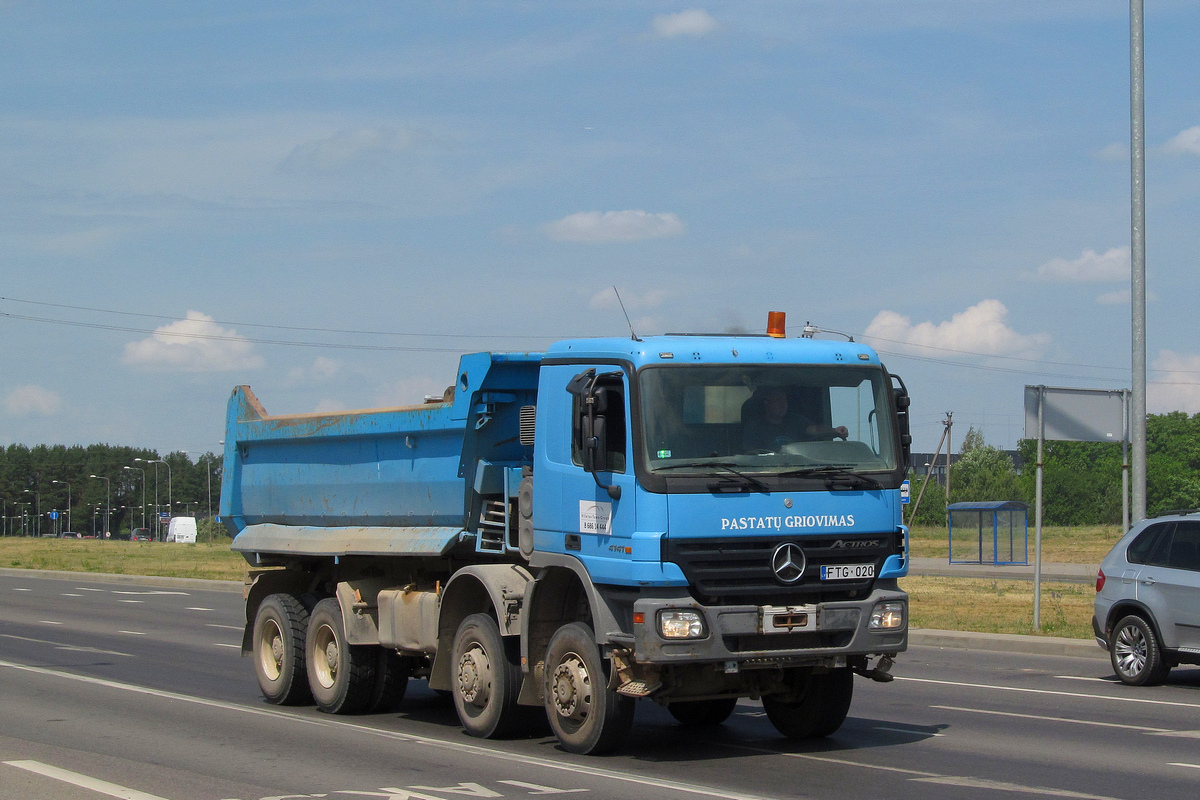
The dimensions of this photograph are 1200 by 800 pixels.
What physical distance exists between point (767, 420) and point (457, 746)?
3429 millimetres

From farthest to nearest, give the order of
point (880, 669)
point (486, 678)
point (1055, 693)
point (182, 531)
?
point (182, 531)
point (1055, 693)
point (486, 678)
point (880, 669)

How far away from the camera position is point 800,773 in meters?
8.83

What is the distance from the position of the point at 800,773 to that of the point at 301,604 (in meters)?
6.23

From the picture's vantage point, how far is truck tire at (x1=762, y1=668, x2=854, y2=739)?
1020 centimetres

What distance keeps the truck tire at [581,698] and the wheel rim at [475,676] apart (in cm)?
87

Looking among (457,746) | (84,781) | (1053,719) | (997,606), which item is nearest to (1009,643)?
(1053,719)

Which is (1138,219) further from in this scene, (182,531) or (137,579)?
(182,531)

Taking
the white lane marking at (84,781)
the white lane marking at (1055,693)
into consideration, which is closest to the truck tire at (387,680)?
the white lane marking at (84,781)

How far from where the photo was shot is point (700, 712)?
447 inches

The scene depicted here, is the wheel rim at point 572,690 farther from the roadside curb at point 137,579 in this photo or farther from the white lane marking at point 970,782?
the roadside curb at point 137,579

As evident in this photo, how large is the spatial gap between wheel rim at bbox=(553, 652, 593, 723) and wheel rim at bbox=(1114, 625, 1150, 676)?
727 cm

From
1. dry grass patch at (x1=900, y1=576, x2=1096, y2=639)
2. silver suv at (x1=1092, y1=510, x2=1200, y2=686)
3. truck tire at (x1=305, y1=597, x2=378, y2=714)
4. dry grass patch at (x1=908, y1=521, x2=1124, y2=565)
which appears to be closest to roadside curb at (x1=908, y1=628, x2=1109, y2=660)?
dry grass patch at (x1=900, y1=576, x2=1096, y2=639)

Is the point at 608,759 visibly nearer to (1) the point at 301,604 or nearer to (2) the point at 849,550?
(2) the point at 849,550

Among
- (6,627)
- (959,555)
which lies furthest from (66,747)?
(959,555)
